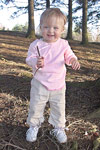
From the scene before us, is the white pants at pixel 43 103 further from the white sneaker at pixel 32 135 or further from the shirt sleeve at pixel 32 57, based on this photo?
the shirt sleeve at pixel 32 57

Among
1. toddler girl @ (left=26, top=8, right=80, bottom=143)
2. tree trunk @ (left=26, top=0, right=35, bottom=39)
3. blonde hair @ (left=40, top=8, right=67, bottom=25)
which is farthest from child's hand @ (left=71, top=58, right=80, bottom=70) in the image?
tree trunk @ (left=26, top=0, right=35, bottom=39)

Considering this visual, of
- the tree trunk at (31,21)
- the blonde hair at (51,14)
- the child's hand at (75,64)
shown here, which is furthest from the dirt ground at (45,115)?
the tree trunk at (31,21)

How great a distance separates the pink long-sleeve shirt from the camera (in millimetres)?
1959

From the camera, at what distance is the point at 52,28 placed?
1894 millimetres

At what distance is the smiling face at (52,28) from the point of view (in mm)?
1874

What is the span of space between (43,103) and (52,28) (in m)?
0.82

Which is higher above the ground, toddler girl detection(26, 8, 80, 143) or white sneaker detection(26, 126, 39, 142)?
toddler girl detection(26, 8, 80, 143)

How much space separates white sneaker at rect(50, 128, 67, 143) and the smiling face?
1023mm

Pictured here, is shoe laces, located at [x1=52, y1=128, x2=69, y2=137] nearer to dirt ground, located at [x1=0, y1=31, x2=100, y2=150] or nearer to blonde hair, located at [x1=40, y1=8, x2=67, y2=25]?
Answer: dirt ground, located at [x1=0, y1=31, x2=100, y2=150]

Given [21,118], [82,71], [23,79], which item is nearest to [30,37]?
[82,71]

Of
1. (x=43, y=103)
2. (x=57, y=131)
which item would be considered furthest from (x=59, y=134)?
(x=43, y=103)

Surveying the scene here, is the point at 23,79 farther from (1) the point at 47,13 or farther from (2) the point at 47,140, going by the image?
Result: (1) the point at 47,13

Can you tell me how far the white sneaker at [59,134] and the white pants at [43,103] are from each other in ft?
0.19

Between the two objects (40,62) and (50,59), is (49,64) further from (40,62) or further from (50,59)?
(40,62)
